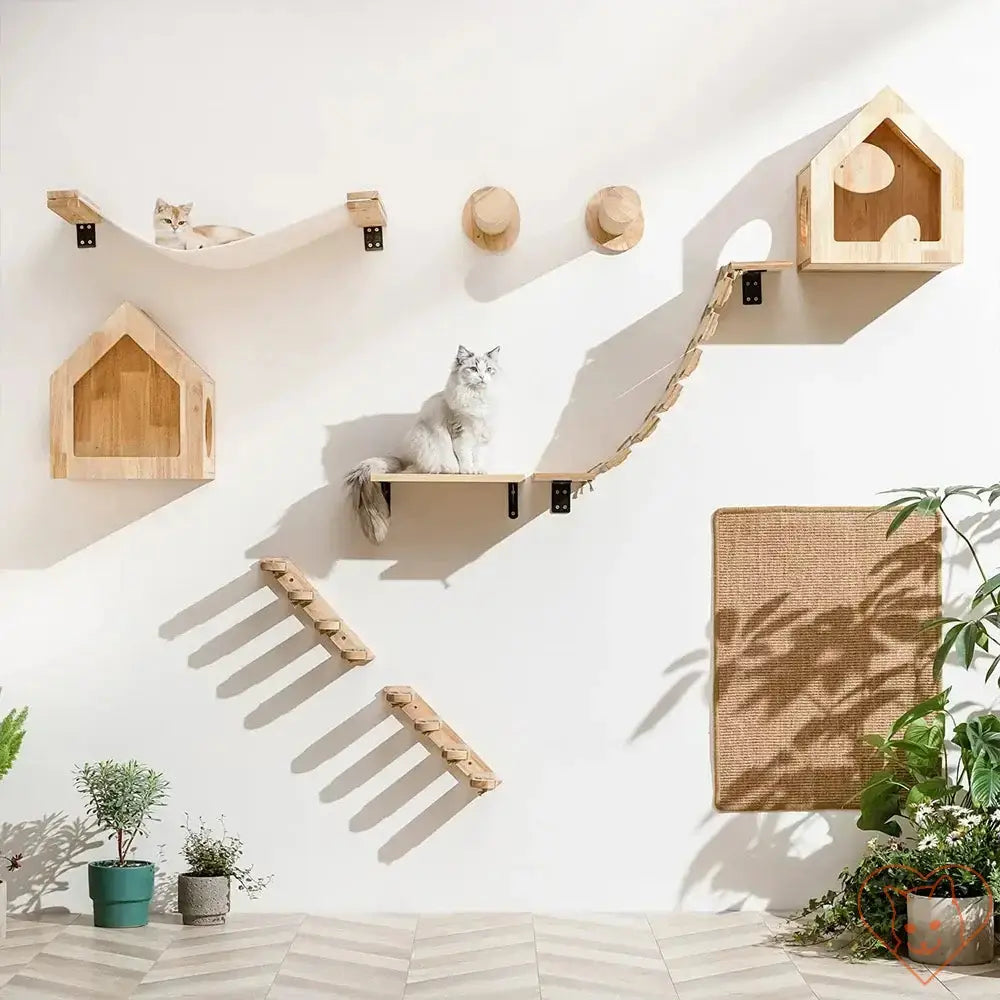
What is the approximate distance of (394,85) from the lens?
325cm

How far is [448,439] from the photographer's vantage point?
Result: 3072 mm

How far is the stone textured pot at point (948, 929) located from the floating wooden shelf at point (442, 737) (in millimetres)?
1045

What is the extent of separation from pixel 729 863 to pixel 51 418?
209 centimetres

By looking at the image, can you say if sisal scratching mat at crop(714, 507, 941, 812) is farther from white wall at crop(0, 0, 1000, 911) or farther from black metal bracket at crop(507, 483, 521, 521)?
black metal bracket at crop(507, 483, 521, 521)

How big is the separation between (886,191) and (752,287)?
16.4 inches

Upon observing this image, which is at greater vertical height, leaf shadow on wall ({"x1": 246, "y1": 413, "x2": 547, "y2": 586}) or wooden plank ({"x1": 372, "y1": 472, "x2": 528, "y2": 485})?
wooden plank ({"x1": 372, "y1": 472, "x2": 528, "y2": 485})

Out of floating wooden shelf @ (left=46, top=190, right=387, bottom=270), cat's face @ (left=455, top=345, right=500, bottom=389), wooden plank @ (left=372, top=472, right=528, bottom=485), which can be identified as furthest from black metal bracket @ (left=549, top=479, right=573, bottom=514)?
floating wooden shelf @ (left=46, top=190, right=387, bottom=270)

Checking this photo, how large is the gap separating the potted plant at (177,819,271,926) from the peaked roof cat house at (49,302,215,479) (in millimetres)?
940

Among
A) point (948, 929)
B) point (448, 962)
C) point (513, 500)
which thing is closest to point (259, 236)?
point (513, 500)

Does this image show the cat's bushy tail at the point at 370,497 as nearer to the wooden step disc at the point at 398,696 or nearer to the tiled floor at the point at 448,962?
the wooden step disc at the point at 398,696

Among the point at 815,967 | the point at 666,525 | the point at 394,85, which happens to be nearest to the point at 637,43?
the point at 394,85

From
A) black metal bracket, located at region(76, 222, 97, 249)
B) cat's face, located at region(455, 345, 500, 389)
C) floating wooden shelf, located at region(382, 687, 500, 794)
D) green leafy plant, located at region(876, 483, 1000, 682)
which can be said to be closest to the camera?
green leafy plant, located at region(876, 483, 1000, 682)

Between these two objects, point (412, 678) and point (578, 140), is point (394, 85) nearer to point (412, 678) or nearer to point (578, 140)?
point (578, 140)

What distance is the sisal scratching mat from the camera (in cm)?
323
